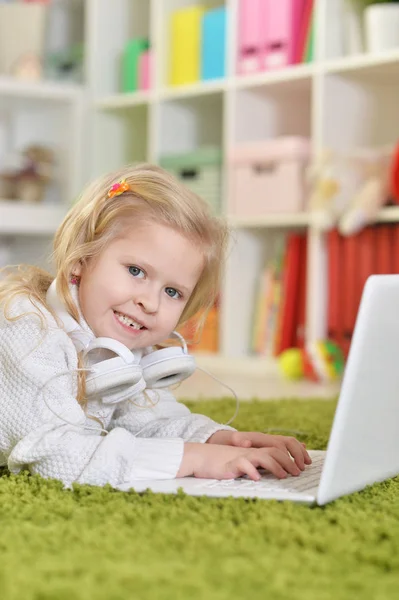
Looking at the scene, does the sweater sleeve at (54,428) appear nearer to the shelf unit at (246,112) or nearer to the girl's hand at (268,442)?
the girl's hand at (268,442)

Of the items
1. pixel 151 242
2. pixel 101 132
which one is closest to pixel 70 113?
pixel 101 132

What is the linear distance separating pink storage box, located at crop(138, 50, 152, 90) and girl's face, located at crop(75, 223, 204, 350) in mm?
2310

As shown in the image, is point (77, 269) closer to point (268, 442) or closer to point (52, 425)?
point (52, 425)

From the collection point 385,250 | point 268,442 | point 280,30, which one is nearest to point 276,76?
point 280,30

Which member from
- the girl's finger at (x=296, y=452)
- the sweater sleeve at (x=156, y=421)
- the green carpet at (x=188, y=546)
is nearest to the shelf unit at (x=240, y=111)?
the sweater sleeve at (x=156, y=421)

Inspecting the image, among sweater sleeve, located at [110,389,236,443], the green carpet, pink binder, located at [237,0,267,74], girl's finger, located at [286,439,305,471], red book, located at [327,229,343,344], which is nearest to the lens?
the green carpet

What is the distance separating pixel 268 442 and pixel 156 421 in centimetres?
19

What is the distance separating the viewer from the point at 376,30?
2.53m

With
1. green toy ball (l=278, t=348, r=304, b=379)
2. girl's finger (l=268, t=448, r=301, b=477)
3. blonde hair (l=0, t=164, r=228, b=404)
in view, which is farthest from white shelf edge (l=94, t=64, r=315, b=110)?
girl's finger (l=268, t=448, r=301, b=477)

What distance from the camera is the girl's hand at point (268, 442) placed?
3.44 feet

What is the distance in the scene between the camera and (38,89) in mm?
3303

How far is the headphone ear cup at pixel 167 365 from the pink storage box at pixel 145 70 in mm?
2308

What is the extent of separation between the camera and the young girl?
985mm

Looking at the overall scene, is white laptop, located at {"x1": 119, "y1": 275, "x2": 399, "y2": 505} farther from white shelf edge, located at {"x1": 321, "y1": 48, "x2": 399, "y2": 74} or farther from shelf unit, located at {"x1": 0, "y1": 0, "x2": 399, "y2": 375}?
white shelf edge, located at {"x1": 321, "y1": 48, "x2": 399, "y2": 74}
